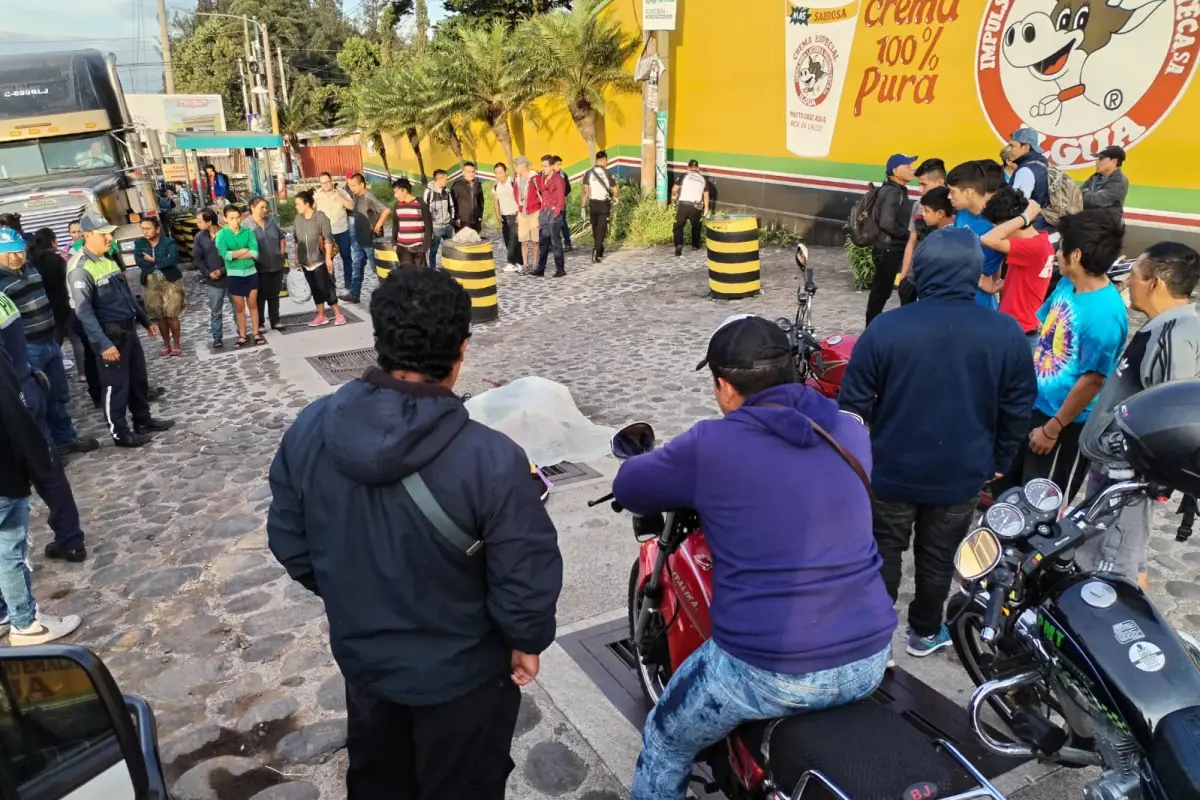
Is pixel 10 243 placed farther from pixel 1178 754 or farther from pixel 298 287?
pixel 1178 754

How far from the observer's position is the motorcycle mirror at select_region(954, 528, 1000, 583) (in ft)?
8.19

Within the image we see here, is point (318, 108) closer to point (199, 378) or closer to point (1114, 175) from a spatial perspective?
point (199, 378)

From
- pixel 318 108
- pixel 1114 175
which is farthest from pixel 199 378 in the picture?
pixel 318 108

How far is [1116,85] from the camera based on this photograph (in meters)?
8.78

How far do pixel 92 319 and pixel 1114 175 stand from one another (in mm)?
9178

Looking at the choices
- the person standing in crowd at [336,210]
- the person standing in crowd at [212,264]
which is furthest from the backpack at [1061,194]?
the person standing in crowd at [336,210]

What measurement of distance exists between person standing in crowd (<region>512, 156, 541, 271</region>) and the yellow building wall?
431cm

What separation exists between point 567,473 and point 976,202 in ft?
10.9

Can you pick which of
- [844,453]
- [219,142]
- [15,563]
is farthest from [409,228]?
[219,142]

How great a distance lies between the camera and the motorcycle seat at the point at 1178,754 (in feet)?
5.85

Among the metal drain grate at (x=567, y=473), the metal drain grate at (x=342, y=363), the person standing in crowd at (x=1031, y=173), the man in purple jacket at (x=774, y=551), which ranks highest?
the person standing in crowd at (x=1031, y=173)

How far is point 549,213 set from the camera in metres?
13.0

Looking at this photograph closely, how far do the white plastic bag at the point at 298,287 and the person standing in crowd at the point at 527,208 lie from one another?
141 inches

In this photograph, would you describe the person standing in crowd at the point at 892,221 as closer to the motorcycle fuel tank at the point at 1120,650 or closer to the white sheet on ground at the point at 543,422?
the white sheet on ground at the point at 543,422
